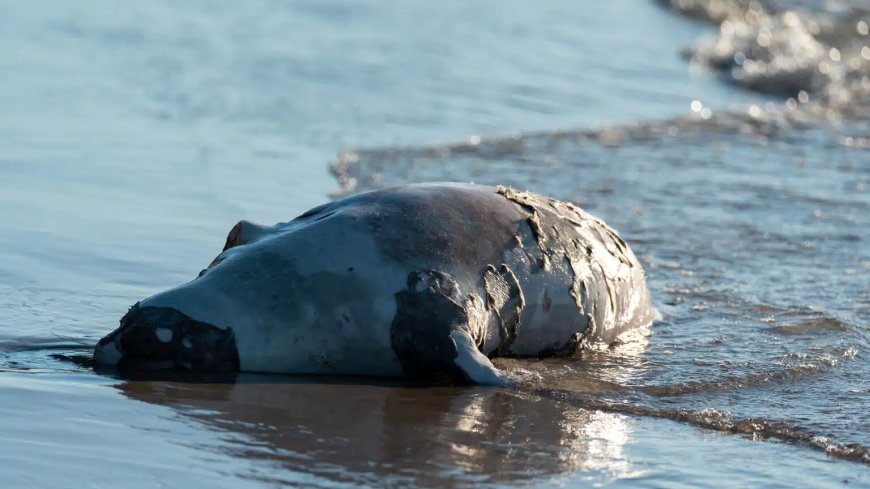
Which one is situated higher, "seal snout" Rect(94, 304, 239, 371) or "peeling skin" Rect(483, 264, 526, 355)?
"peeling skin" Rect(483, 264, 526, 355)

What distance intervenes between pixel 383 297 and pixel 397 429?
66 cm

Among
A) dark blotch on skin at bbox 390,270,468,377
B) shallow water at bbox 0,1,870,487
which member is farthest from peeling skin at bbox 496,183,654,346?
dark blotch on skin at bbox 390,270,468,377

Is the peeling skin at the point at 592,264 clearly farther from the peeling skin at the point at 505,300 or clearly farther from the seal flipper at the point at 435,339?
the seal flipper at the point at 435,339

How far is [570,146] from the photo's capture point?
10.1 m

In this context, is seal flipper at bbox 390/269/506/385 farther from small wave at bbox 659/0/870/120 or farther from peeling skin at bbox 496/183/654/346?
small wave at bbox 659/0/870/120

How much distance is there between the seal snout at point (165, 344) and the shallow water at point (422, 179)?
12 centimetres

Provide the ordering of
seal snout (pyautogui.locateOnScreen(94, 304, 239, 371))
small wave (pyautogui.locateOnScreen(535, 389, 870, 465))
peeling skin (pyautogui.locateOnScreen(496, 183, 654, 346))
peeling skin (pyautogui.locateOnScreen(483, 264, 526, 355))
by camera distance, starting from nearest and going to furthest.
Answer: small wave (pyautogui.locateOnScreen(535, 389, 870, 465)) → seal snout (pyautogui.locateOnScreen(94, 304, 239, 371)) → peeling skin (pyautogui.locateOnScreen(483, 264, 526, 355)) → peeling skin (pyautogui.locateOnScreen(496, 183, 654, 346))

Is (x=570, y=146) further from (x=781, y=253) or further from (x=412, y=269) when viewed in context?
(x=412, y=269)

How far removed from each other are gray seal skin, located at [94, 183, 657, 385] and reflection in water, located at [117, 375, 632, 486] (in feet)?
0.39

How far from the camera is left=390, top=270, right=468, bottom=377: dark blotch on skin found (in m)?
5.03

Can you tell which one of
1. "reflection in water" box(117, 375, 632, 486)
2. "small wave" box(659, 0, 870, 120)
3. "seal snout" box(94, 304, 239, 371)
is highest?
"small wave" box(659, 0, 870, 120)

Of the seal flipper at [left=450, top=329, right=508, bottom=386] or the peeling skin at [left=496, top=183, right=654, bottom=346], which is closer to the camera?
the seal flipper at [left=450, top=329, right=508, bottom=386]

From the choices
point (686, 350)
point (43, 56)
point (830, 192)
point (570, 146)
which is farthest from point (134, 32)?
point (686, 350)

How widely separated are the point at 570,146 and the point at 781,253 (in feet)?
8.78
